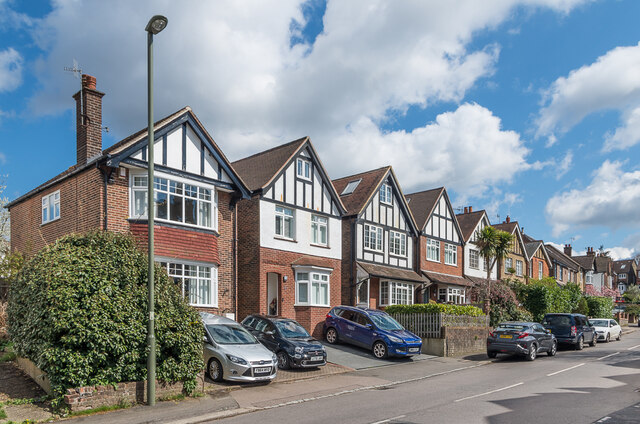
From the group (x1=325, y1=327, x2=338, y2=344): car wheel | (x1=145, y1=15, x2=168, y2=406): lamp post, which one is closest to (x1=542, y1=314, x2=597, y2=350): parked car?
(x1=325, y1=327, x2=338, y2=344): car wheel

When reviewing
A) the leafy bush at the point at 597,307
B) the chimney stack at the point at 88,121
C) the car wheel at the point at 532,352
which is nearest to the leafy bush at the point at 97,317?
the chimney stack at the point at 88,121

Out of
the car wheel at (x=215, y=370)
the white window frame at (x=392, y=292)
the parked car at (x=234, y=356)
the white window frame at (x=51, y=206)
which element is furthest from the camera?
the white window frame at (x=392, y=292)

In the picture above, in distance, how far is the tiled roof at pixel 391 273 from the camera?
28281 mm

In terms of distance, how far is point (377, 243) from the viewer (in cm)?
3047

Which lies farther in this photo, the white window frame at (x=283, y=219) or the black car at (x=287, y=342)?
the white window frame at (x=283, y=219)

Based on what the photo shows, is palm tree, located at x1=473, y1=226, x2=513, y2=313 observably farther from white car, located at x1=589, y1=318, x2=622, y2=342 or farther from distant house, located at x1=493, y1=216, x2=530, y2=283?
distant house, located at x1=493, y1=216, x2=530, y2=283

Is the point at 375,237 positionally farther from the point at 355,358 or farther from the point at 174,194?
the point at 174,194

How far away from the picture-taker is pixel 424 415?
428 inches

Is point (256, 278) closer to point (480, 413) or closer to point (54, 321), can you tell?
point (54, 321)

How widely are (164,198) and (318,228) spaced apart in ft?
31.4

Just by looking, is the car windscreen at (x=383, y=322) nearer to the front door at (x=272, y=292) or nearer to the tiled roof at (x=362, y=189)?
the front door at (x=272, y=292)

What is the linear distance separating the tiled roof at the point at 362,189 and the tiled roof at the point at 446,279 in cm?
692

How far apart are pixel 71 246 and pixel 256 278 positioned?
11.1 meters

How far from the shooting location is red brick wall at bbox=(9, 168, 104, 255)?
18.2 meters
